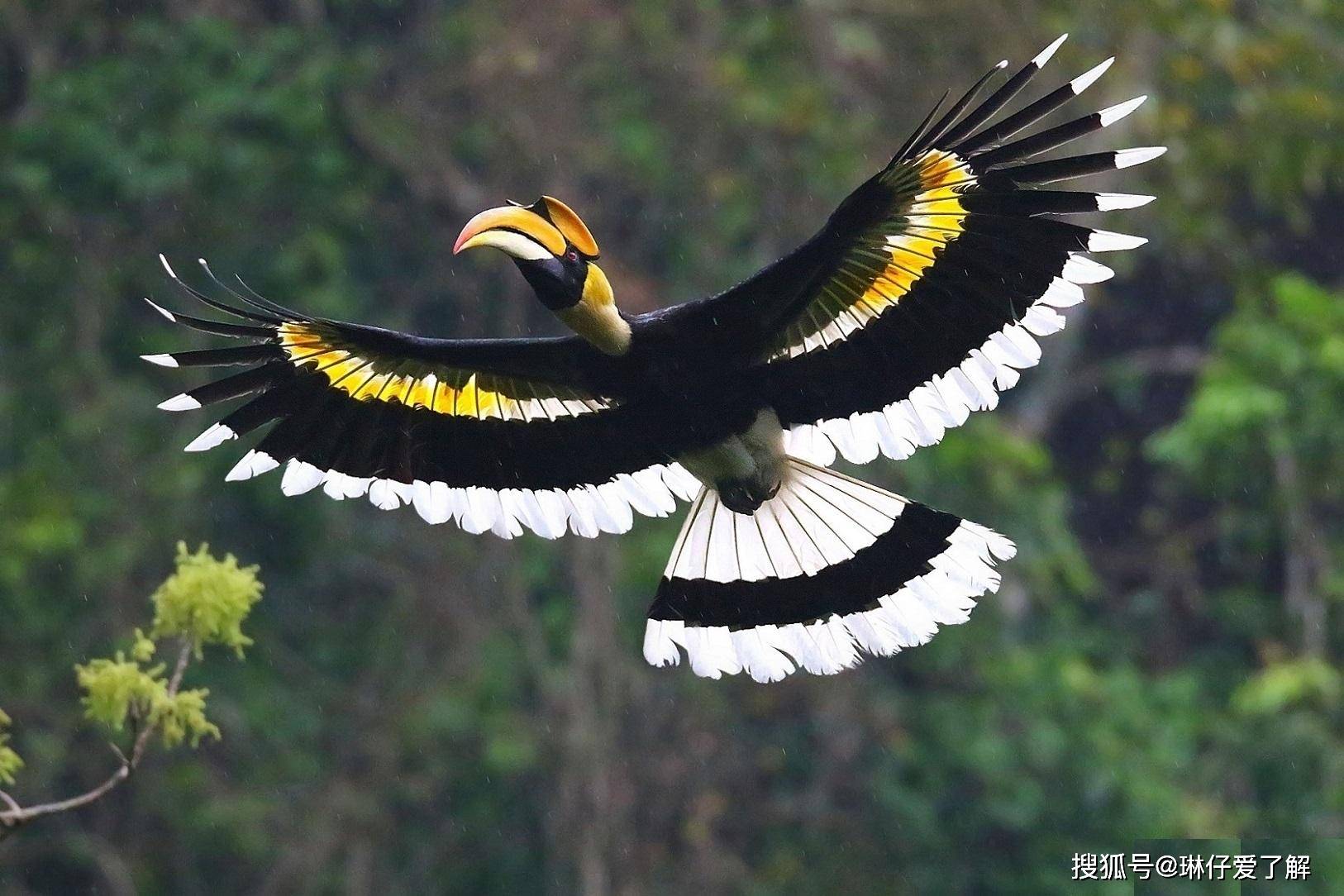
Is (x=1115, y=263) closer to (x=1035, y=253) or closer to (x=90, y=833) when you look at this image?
(x=90, y=833)

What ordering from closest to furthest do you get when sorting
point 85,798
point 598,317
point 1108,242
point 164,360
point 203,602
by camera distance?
point 85,798
point 203,602
point 1108,242
point 164,360
point 598,317

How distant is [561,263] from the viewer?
3779mm

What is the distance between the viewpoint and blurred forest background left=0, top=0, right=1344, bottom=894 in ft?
28.4

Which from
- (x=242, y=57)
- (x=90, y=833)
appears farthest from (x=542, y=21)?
(x=90, y=833)

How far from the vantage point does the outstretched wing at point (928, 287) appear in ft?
11.5

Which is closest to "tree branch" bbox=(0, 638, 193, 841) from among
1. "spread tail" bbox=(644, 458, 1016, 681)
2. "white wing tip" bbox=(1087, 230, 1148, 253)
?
"spread tail" bbox=(644, 458, 1016, 681)

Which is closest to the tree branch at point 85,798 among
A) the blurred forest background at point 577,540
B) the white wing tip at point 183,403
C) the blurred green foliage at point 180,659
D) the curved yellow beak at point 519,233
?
the blurred green foliage at point 180,659

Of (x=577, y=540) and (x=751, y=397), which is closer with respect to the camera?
(x=751, y=397)

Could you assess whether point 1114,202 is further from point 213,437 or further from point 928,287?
point 213,437

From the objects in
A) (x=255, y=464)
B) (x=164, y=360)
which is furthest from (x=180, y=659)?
(x=255, y=464)

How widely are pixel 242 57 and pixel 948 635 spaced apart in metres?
4.27

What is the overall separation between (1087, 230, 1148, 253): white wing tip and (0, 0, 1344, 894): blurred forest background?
487 centimetres

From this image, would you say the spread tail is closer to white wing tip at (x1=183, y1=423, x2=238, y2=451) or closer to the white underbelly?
the white underbelly

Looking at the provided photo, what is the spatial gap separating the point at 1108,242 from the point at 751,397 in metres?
0.83
